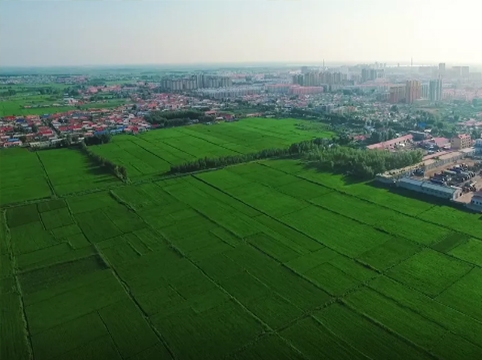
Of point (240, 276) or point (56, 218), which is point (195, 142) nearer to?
point (56, 218)

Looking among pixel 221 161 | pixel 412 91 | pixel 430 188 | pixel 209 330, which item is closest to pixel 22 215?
pixel 221 161

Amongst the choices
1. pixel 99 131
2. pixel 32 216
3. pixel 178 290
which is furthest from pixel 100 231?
pixel 99 131

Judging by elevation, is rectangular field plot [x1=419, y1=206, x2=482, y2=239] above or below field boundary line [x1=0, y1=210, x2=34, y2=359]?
above

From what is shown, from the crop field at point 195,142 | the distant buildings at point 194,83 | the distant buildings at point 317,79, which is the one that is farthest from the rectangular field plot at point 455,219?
the distant buildings at point 194,83

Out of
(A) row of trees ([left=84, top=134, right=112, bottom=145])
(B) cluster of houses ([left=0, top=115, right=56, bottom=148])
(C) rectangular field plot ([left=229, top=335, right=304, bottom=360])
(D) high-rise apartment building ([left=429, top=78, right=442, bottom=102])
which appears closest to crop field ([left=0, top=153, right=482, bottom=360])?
(C) rectangular field plot ([left=229, top=335, right=304, bottom=360])

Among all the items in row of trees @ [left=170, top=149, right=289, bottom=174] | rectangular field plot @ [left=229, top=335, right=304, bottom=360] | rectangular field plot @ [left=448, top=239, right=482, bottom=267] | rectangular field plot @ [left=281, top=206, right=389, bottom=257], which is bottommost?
rectangular field plot @ [left=229, top=335, right=304, bottom=360]

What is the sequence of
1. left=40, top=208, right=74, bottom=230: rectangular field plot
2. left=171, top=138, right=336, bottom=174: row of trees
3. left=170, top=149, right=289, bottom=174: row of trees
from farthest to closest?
left=171, top=138, right=336, bottom=174: row of trees → left=170, top=149, right=289, bottom=174: row of trees → left=40, top=208, right=74, bottom=230: rectangular field plot

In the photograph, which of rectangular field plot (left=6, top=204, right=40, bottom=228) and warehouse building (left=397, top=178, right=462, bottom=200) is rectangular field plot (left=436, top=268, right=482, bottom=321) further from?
rectangular field plot (left=6, top=204, right=40, bottom=228)

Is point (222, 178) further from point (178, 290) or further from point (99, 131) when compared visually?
point (99, 131)
